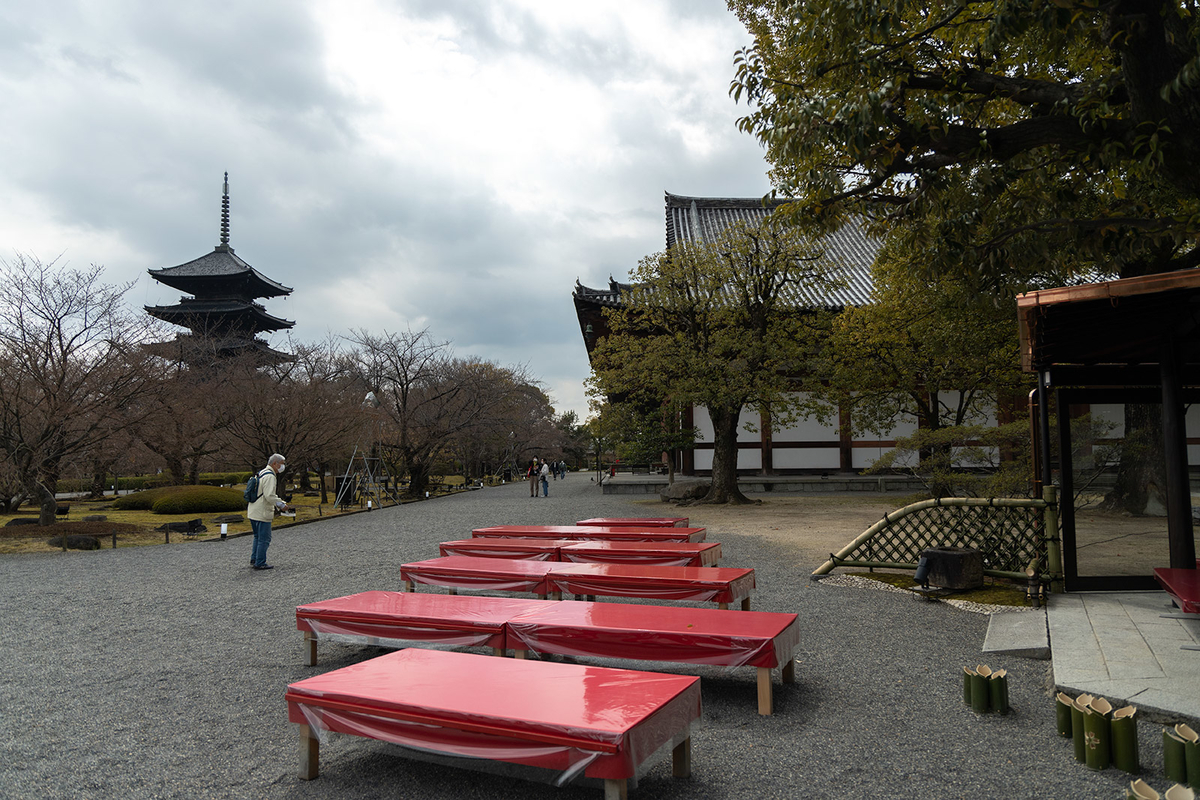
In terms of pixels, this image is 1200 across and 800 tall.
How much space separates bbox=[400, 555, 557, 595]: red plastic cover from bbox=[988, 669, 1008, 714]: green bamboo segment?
3241 mm

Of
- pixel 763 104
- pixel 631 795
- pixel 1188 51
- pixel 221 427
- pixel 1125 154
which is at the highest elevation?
pixel 763 104

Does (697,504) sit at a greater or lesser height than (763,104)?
lesser

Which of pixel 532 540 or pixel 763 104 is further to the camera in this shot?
pixel 532 540

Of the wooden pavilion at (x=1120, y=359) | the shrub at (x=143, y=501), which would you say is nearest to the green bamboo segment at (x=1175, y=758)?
the wooden pavilion at (x=1120, y=359)

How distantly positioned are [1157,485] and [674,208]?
1814 cm

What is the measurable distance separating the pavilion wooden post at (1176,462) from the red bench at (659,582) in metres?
3.21

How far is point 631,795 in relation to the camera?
2906mm

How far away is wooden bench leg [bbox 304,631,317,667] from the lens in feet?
15.5

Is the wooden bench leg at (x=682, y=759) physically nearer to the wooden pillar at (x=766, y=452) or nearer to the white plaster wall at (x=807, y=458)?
the wooden pillar at (x=766, y=452)

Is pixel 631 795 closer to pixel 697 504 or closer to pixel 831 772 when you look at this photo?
pixel 831 772

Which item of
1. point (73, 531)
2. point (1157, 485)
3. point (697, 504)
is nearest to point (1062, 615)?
point (1157, 485)

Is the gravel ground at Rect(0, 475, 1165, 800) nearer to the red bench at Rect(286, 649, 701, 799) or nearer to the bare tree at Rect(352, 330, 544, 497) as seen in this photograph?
the red bench at Rect(286, 649, 701, 799)

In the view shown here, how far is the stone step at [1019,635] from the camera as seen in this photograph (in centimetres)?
462

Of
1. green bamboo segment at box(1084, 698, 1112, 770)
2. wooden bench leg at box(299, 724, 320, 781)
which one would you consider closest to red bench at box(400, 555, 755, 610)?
green bamboo segment at box(1084, 698, 1112, 770)
